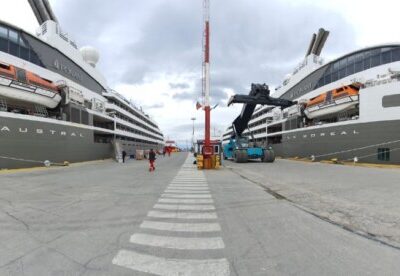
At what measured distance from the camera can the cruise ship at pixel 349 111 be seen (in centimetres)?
2202

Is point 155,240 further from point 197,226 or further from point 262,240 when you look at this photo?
point 262,240

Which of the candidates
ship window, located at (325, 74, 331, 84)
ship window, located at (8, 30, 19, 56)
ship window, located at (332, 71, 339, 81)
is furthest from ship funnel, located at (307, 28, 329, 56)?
ship window, located at (8, 30, 19, 56)

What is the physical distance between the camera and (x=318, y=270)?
3.69 meters

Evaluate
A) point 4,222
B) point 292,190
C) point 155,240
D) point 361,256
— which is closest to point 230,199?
point 292,190

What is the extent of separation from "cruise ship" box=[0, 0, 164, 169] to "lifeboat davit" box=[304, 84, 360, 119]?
962 inches

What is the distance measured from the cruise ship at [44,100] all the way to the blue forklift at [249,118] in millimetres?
15759

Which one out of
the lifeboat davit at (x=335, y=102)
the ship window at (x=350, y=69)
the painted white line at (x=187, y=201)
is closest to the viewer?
the painted white line at (x=187, y=201)

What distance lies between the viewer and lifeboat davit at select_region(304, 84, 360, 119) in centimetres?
2600

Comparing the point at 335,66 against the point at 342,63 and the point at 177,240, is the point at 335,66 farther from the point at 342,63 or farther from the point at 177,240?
the point at 177,240

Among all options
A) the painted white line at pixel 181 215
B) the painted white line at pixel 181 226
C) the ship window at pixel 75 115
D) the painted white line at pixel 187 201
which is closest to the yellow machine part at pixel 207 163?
the painted white line at pixel 187 201

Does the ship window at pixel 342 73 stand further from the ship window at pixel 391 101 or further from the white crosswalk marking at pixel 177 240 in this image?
the white crosswalk marking at pixel 177 240

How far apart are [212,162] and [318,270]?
18634 mm

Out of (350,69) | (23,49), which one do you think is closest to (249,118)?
(350,69)

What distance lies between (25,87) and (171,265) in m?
22.7
